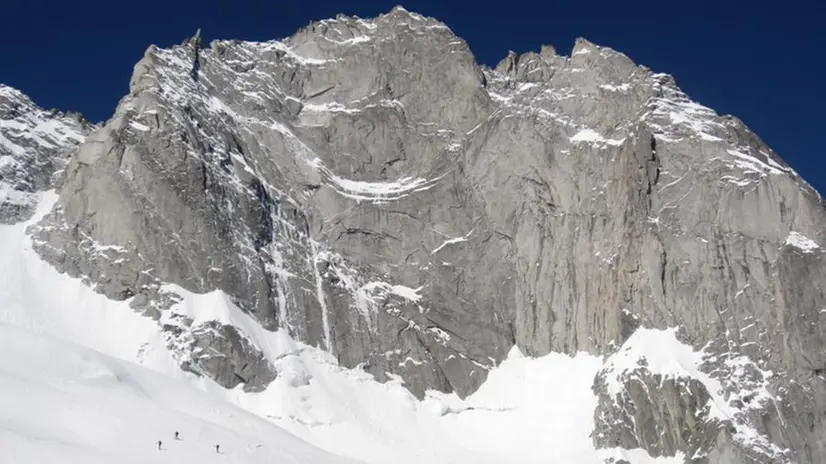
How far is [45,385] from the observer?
7056cm

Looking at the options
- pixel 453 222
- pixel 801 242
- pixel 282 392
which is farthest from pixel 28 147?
pixel 801 242

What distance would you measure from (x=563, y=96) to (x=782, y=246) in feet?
95.6

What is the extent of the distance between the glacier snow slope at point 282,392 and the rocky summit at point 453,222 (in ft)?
5.34

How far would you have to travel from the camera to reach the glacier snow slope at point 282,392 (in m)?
76.9

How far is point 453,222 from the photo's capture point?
116 m

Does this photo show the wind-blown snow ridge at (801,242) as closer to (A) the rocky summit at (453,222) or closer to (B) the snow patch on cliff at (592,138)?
(A) the rocky summit at (453,222)

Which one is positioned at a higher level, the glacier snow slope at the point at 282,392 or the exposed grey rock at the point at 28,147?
the exposed grey rock at the point at 28,147

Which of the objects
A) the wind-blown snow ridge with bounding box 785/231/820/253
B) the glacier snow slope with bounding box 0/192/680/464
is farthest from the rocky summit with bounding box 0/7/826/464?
the glacier snow slope with bounding box 0/192/680/464

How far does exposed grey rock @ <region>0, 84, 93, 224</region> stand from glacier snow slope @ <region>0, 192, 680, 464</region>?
204cm

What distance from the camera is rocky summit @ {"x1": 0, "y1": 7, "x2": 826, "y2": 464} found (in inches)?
3883

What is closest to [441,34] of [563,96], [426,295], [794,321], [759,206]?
[563,96]

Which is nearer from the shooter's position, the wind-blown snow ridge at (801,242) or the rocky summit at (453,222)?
the rocky summit at (453,222)

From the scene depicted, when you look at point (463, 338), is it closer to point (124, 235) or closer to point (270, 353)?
point (270, 353)

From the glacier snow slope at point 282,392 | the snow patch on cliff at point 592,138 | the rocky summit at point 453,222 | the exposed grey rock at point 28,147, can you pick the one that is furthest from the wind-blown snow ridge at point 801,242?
the exposed grey rock at point 28,147
